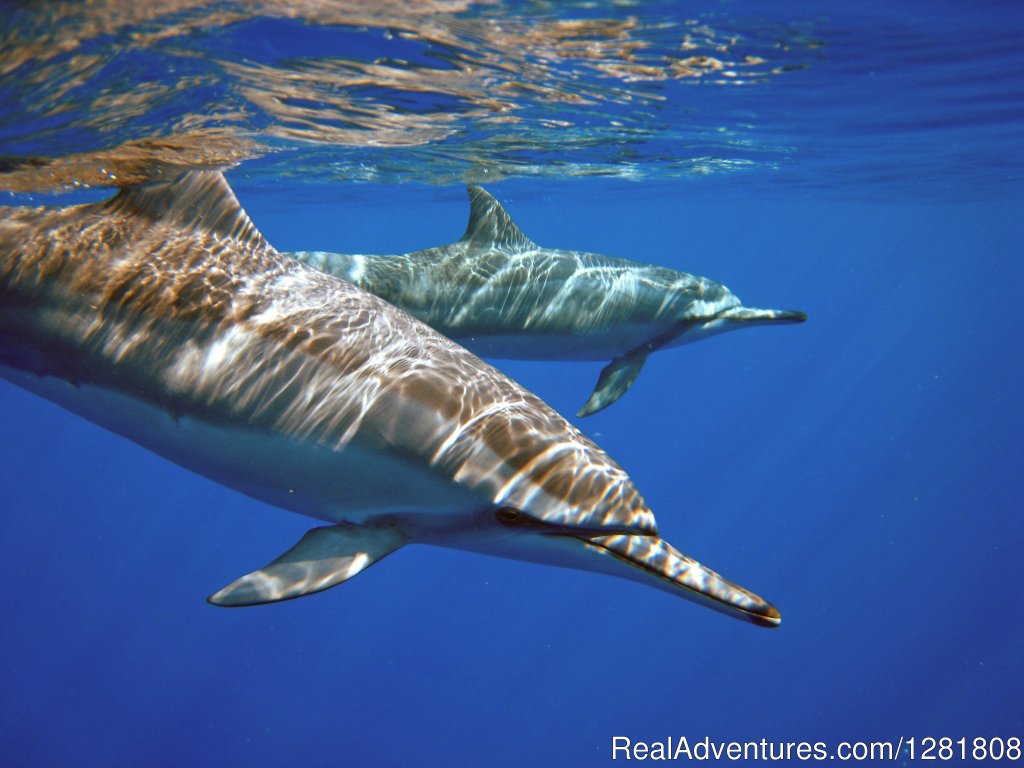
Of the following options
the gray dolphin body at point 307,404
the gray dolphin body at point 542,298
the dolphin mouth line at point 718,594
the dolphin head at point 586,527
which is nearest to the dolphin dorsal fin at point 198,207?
the gray dolphin body at point 307,404

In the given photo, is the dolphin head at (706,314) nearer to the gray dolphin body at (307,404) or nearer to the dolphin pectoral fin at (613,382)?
the dolphin pectoral fin at (613,382)

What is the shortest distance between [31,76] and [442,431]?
806cm

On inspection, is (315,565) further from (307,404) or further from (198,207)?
(198,207)

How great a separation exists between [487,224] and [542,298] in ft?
4.16

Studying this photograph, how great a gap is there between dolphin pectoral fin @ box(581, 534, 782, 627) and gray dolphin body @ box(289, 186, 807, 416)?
199 inches

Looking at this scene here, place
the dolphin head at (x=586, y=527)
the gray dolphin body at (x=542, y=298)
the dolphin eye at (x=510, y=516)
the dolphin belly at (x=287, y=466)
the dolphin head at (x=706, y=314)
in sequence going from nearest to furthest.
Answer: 1. the dolphin head at (x=586, y=527)
2. the dolphin eye at (x=510, y=516)
3. the dolphin belly at (x=287, y=466)
4. the gray dolphin body at (x=542, y=298)
5. the dolphin head at (x=706, y=314)

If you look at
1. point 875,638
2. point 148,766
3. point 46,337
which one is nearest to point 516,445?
point 46,337

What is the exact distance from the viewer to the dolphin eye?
397 centimetres

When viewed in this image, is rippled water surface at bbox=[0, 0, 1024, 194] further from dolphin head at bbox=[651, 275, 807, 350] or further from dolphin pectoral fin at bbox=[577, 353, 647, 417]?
dolphin pectoral fin at bbox=[577, 353, 647, 417]

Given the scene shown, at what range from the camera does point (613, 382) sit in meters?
10.1

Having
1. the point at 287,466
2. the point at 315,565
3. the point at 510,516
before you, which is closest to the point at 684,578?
the point at 510,516

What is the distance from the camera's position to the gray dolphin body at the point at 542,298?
860 cm

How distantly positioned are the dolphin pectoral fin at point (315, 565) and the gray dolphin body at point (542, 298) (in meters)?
4.49

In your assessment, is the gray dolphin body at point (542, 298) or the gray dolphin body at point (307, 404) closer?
the gray dolphin body at point (307, 404)
